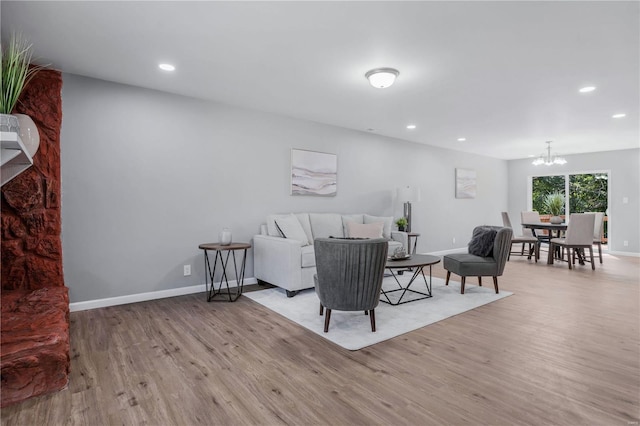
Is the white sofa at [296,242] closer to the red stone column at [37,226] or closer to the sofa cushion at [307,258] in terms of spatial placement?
the sofa cushion at [307,258]

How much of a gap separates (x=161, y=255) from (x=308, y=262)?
174 cm

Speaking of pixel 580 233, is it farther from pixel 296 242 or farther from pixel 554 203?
pixel 296 242

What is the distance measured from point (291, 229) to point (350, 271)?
6.43ft

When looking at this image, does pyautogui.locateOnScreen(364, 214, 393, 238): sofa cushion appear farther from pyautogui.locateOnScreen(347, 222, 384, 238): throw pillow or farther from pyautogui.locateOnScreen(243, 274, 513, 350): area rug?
pyautogui.locateOnScreen(243, 274, 513, 350): area rug

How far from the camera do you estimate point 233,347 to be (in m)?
2.64

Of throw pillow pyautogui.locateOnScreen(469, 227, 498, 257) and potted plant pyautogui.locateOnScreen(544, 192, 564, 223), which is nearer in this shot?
throw pillow pyautogui.locateOnScreen(469, 227, 498, 257)

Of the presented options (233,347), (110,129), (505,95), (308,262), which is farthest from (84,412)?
(505,95)

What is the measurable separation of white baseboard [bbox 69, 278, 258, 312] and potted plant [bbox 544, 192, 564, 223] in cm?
814

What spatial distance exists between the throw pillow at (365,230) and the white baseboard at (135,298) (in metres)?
1.88

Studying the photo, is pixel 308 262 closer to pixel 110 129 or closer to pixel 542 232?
pixel 110 129

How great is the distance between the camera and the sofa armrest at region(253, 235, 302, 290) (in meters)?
4.02

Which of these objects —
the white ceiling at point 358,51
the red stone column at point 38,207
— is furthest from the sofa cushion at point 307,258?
the red stone column at point 38,207

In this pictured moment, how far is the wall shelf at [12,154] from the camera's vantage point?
188 cm

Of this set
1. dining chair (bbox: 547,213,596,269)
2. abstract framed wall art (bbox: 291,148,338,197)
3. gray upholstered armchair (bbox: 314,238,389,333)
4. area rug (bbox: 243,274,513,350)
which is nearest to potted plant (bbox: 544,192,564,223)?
dining chair (bbox: 547,213,596,269)
